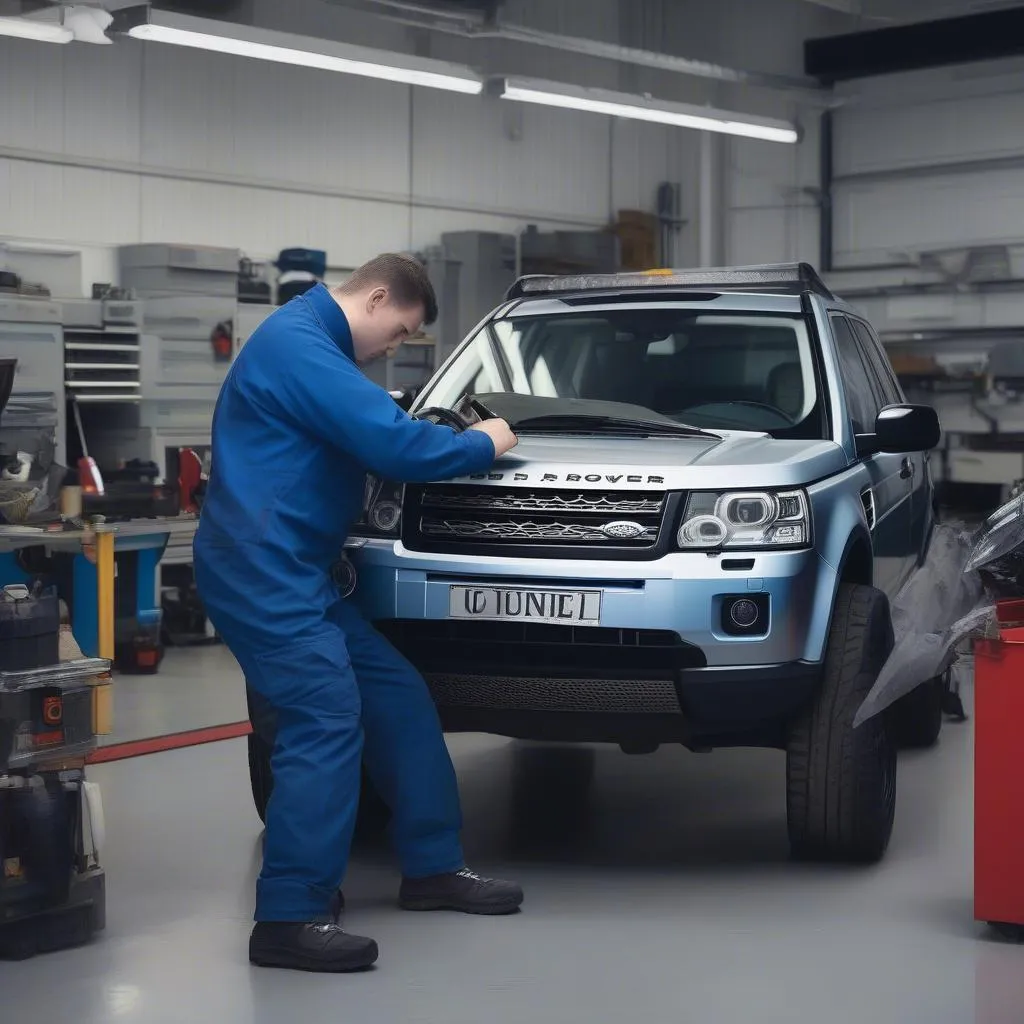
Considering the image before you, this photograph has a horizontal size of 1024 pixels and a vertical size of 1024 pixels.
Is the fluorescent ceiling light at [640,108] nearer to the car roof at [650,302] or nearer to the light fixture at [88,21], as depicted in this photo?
the light fixture at [88,21]

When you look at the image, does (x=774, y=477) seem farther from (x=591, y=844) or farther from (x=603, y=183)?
(x=603, y=183)

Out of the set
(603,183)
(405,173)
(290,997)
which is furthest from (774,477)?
(603,183)

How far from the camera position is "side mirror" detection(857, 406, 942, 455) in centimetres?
471

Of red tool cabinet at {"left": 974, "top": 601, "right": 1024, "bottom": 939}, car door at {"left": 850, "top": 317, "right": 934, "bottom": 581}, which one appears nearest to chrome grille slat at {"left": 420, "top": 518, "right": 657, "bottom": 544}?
red tool cabinet at {"left": 974, "top": 601, "right": 1024, "bottom": 939}

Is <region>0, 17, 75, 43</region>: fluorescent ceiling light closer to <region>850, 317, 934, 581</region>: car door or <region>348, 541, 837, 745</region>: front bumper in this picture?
<region>850, 317, 934, 581</region>: car door

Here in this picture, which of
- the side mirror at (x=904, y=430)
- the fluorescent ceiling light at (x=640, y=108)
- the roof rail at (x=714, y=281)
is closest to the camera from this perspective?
the side mirror at (x=904, y=430)

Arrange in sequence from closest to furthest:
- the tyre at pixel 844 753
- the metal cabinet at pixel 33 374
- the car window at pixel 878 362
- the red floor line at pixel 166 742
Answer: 1. the tyre at pixel 844 753
2. the car window at pixel 878 362
3. the red floor line at pixel 166 742
4. the metal cabinet at pixel 33 374

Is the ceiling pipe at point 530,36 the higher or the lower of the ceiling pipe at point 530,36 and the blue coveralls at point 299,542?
the higher

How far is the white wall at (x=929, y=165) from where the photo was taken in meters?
15.4

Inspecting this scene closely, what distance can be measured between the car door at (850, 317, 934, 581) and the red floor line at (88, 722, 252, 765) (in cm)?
257

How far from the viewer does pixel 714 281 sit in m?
5.20

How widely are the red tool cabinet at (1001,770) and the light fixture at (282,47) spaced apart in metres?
6.15

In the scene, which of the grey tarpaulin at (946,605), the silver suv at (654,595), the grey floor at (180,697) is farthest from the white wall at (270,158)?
the grey tarpaulin at (946,605)

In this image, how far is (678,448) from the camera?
4324mm
